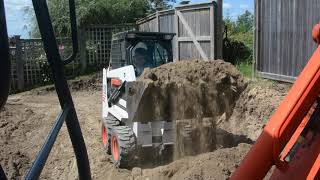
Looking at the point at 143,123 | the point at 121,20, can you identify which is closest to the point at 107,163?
the point at 143,123

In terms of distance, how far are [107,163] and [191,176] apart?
251 cm

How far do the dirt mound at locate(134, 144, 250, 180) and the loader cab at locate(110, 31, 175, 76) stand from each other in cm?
186

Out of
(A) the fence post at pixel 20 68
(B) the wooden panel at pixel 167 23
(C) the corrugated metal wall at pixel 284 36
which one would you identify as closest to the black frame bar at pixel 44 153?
(C) the corrugated metal wall at pixel 284 36

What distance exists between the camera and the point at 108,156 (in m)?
9.34

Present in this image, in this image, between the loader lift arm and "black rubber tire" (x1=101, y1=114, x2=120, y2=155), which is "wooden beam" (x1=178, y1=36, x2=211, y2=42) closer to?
"black rubber tire" (x1=101, y1=114, x2=120, y2=155)

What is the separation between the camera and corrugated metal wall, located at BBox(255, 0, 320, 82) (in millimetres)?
8883

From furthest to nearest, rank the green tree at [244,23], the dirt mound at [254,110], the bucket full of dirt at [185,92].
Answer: the green tree at [244,23] → the dirt mound at [254,110] → the bucket full of dirt at [185,92]

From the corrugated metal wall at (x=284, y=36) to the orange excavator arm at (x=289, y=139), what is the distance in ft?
21.2


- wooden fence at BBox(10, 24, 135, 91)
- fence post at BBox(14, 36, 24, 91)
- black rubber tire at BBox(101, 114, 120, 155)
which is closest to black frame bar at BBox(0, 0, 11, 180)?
black rubber tire at BBox(101, 114, 120, 155)

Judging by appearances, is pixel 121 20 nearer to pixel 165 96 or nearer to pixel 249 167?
pixel 165 96

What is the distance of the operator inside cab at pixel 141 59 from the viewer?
29.2 feet

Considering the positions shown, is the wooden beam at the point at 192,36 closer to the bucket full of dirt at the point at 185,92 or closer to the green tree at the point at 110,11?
the bucket full of dirt at the point at 185,92

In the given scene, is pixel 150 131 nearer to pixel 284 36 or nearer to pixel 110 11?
pixel 284 36

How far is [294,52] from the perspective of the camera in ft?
30.6
